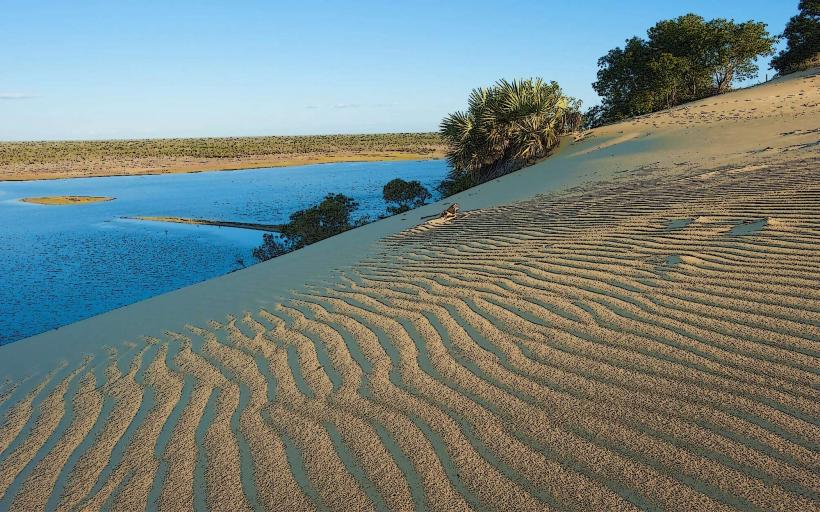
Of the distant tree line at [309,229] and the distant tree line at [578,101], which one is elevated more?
the distant tree line at [578,101]

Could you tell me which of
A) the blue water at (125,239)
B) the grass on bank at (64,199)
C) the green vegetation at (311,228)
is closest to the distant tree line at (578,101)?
the green vegetation at (311,228)

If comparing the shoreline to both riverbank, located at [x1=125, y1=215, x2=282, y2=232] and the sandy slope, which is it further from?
the sandy slope

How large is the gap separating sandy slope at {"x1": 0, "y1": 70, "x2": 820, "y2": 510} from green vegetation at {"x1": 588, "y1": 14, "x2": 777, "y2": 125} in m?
19.0

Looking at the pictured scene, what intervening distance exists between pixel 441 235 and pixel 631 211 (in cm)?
258

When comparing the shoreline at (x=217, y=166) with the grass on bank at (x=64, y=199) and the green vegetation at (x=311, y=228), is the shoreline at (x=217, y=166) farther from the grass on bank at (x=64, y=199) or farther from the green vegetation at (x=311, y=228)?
the green vegetation at (x=311, y=228)

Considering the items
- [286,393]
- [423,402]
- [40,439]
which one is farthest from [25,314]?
[423,402]

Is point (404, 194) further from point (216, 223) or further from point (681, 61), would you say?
point (681, 61)

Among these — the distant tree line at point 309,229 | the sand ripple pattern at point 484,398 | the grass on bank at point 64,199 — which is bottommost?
the grass on bank at point 64,199

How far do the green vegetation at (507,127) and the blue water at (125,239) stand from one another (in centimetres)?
471

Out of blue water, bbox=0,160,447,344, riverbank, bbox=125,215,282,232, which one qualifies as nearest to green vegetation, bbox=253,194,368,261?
blue water, bbox=0,160,447,344

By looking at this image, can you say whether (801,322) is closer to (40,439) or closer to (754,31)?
(40,439)

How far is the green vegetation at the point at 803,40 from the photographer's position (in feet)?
76.7

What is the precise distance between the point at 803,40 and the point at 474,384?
28547 millimetres

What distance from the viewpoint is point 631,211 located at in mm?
7141
